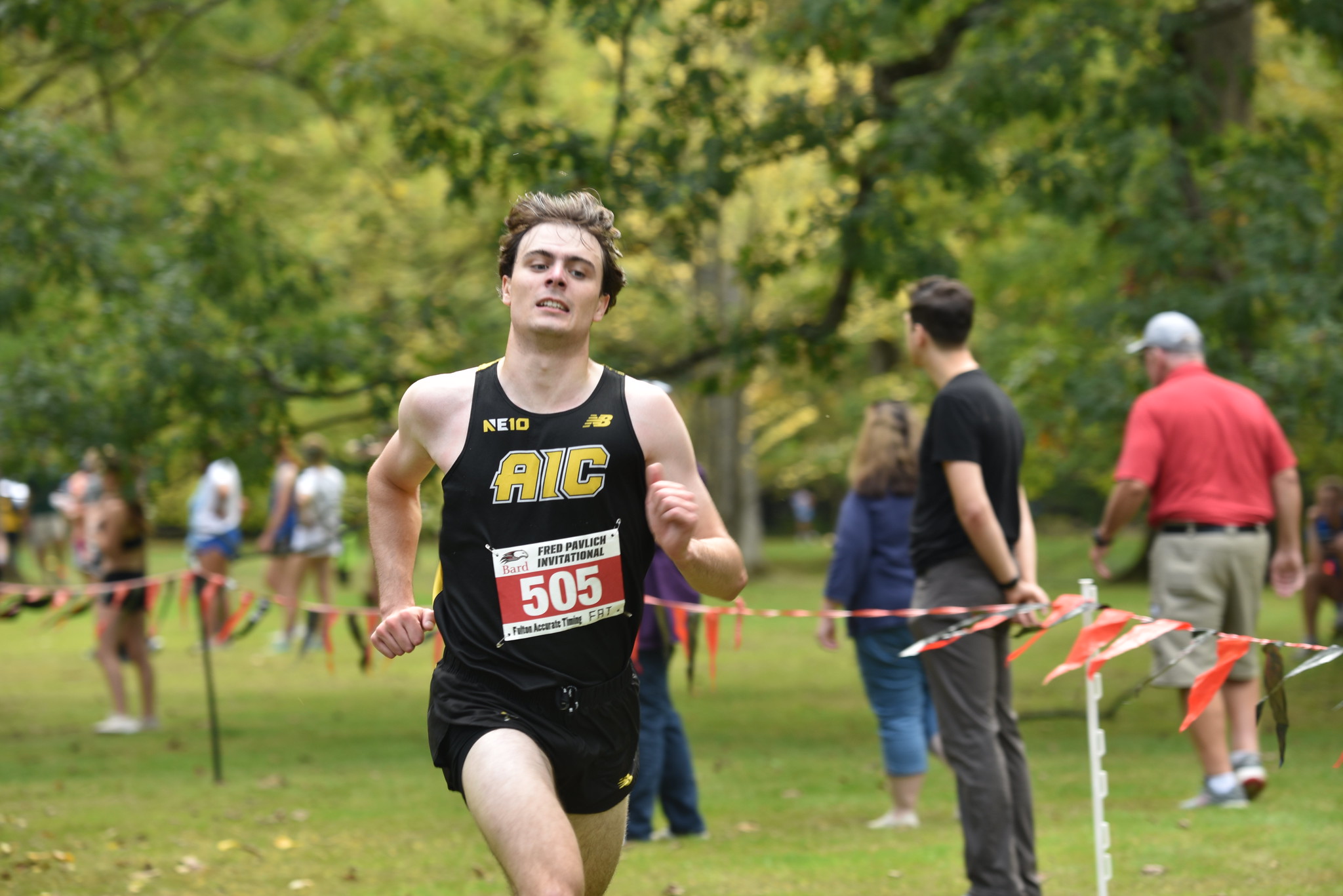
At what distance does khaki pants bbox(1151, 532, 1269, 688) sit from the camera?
736 centimetres

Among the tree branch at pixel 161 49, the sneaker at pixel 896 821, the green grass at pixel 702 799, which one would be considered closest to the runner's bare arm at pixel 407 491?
the green grass at pixel 702 799

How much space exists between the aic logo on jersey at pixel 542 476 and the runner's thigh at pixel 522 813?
0.56 metres

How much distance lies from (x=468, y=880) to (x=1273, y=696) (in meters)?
3.70

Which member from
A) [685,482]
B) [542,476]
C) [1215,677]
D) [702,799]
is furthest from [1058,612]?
[702,799]

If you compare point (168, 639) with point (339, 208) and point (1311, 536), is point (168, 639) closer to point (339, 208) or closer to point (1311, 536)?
point (339, 208)

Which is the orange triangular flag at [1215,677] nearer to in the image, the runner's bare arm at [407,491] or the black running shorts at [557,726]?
the black running shorts at [557,726]

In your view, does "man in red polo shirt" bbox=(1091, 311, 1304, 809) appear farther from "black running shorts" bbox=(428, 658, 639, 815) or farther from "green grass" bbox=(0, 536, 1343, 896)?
"black running shorts" bbox=(428, 658, 639, 815)

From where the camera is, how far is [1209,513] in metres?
7.38

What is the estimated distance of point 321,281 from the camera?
11.4m

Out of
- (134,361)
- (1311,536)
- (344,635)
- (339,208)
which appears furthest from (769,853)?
(339,208)

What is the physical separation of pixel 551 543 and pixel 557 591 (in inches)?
4.5

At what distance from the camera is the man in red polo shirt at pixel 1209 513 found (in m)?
7.36

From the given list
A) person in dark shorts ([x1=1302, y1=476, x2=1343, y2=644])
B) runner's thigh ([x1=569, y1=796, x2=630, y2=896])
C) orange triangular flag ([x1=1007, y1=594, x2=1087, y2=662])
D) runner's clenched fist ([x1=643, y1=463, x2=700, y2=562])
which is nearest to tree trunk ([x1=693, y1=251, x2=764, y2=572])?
person in dark shorts ([x1=1302, y1=476, x2=1343, y2=644])

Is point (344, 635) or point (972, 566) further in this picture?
point (344, 635)
